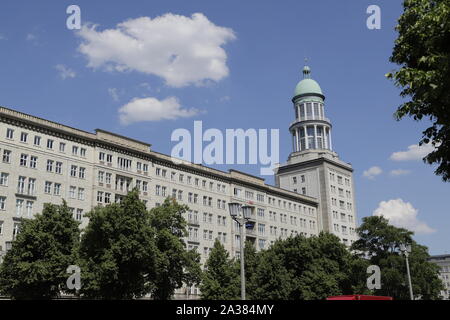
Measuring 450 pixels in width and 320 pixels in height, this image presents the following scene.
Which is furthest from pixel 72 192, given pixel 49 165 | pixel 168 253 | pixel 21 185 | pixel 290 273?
pixel 290 273

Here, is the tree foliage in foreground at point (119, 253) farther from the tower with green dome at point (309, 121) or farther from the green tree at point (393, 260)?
the tower with green dome at point (309, 121)

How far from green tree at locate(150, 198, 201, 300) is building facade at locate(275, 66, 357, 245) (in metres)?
66.9

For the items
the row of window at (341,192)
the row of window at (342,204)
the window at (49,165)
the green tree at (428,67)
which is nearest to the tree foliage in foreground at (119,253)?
the window at (49,165)

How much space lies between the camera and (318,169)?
12231 cm

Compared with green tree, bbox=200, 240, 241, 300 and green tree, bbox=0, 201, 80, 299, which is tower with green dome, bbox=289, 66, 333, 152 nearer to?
green tree, bbox=200, 240, 241, 300

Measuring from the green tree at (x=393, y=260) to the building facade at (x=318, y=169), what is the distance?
38.4 metres

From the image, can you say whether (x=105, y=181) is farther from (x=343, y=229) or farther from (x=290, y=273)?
(x=343, y=229)

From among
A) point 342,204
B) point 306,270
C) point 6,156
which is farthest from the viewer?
point 342,204

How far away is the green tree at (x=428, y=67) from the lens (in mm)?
17016

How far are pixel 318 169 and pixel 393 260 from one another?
1931 inches

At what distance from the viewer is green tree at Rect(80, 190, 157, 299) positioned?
4784 centimetres
